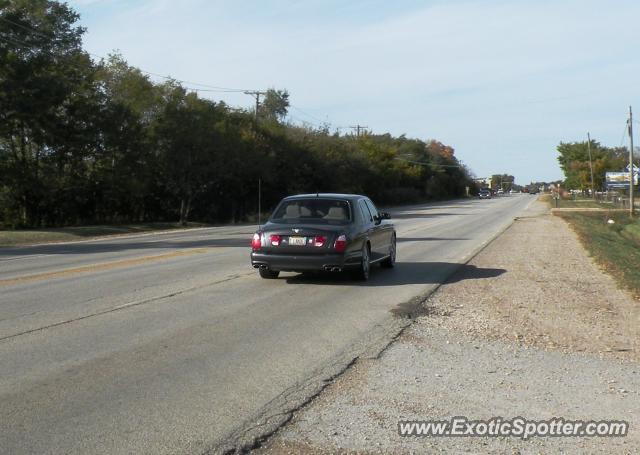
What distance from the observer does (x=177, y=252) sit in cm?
2164

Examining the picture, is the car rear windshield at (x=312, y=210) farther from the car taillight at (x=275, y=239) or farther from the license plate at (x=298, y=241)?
the license plate at (x=298, y=241)

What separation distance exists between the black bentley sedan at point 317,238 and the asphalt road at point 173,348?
44 centimetres

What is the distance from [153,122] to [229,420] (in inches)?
1608

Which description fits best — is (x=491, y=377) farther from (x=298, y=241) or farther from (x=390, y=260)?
(x=390, y=260)

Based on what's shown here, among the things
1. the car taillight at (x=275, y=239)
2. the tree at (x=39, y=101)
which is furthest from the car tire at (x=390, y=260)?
the tree at (x=39, y=101)

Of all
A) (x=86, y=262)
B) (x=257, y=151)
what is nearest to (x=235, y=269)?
(x=86, y=262)

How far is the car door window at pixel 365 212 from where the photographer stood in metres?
14.8

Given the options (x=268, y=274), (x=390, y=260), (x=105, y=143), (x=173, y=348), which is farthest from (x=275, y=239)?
(x=105, y=143)

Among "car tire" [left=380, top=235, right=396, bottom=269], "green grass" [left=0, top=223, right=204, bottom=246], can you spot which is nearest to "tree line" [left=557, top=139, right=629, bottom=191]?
"green grass" [left=0, top=223, right=204, bottom=246]

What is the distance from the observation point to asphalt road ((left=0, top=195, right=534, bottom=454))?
5.68 metres

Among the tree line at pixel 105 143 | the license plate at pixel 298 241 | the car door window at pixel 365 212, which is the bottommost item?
the license plate at pixel 298 241

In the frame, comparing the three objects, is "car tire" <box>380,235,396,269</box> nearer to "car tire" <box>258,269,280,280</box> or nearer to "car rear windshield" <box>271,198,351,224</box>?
"car rear windshield" <box>271,198,351,224</box>

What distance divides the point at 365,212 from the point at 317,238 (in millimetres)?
2146

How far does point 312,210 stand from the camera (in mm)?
14281
